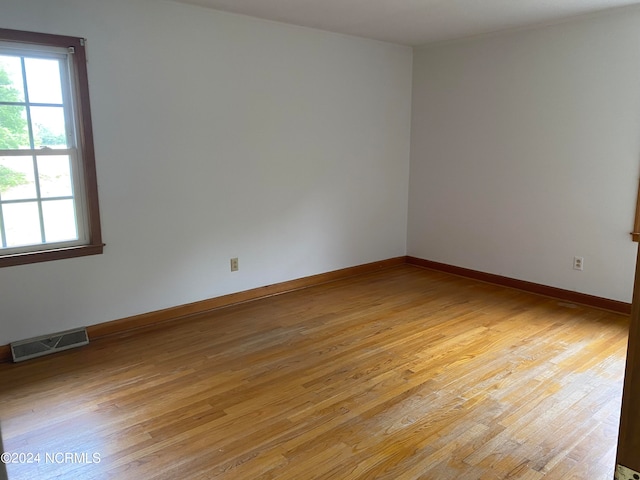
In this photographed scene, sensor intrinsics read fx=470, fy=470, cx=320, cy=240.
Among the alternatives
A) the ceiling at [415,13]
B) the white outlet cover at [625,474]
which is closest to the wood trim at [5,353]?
the ceiling at [415,13]

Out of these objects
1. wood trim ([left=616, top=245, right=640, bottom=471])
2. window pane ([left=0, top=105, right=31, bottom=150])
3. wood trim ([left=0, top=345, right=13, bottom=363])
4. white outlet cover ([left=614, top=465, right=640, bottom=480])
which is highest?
window pane ([left=0, top=105, right=31, bottom=150])

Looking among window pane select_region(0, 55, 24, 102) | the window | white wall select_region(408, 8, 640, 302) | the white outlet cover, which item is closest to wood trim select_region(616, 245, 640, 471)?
the white outlet cover

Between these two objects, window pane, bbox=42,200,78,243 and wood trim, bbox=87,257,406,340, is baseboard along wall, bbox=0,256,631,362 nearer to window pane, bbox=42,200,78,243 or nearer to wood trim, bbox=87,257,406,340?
wood trim, bbox=87,257,406,340

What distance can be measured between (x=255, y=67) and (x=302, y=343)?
2.26 metres

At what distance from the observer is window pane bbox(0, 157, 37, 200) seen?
2.92 meters

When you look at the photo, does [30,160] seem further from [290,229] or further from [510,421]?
A: [510,421]

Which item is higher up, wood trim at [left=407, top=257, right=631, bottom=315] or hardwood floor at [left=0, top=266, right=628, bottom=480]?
wood trim at [left=407, top=257, right=631, bottom=315]

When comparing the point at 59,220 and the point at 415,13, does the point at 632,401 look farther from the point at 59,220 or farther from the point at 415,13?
the point at 415,13

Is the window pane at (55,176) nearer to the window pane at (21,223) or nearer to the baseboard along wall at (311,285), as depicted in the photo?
the window pane at (21,223)

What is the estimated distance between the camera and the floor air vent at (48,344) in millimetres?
2984

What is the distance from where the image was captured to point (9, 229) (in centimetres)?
297

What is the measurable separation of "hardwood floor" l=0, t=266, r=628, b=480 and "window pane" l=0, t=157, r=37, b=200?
106cm

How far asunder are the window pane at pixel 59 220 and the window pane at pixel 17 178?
0.43ft

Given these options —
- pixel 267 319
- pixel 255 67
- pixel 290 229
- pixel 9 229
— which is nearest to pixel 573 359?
pixel 267 319
